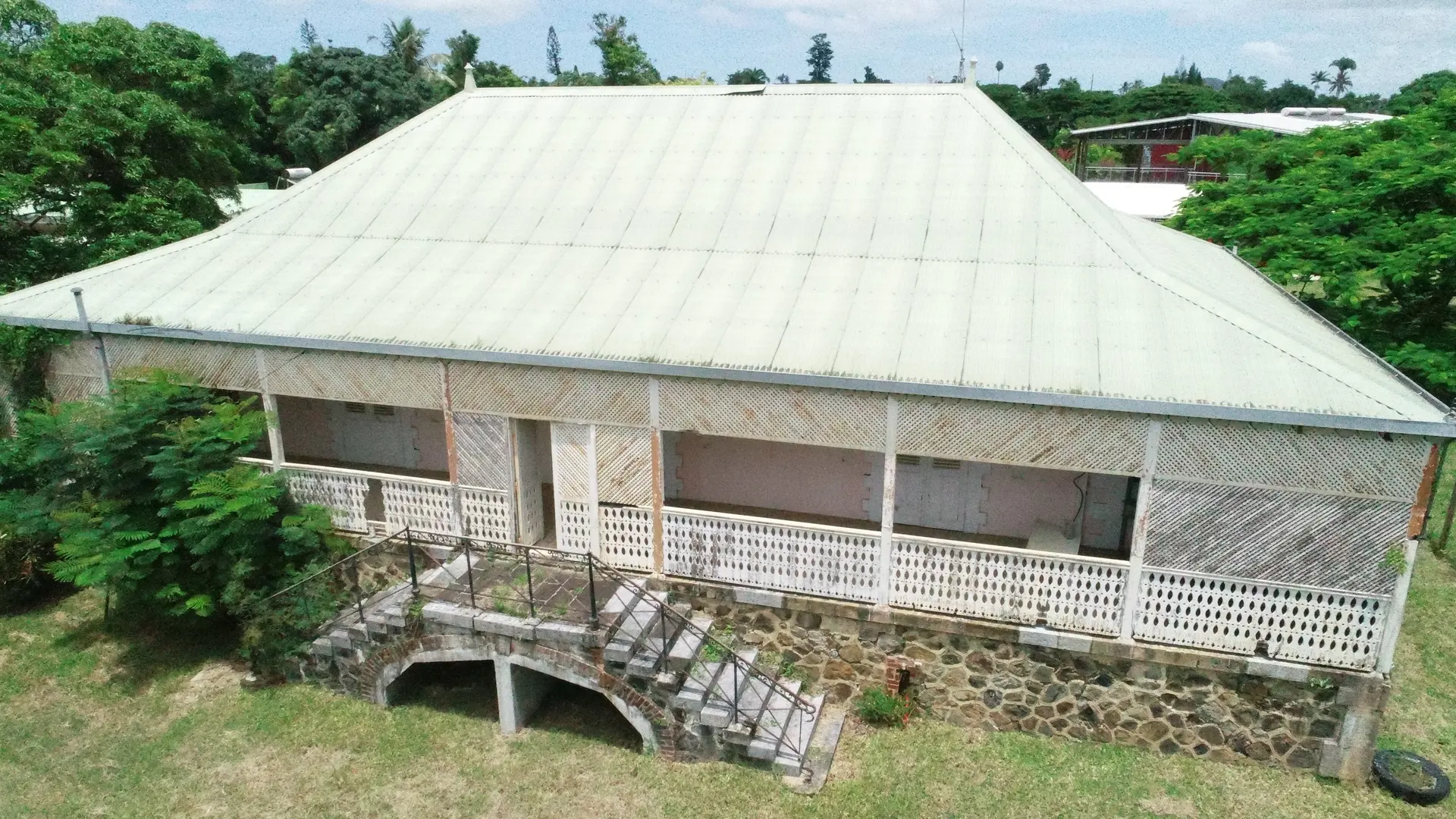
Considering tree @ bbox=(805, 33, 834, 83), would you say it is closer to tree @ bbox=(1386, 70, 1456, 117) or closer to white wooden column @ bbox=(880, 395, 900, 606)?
tree @ bbox=(1386, 70, 1456, 117)

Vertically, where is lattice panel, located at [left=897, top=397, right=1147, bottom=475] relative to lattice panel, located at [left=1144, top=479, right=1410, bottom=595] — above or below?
above

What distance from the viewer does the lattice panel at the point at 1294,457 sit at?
26.6 feet

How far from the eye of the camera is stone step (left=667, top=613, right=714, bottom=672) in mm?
9539

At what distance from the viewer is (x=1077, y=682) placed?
9555mm

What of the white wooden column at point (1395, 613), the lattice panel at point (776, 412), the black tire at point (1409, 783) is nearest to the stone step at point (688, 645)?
the lattice panel at point (776, 412)

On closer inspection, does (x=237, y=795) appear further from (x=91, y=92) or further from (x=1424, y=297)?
(x=1424, y=297)

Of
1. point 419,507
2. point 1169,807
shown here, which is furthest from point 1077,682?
point 419,507

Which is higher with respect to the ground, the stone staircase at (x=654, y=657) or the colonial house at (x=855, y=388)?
the colonial house at (x=855, y=388)

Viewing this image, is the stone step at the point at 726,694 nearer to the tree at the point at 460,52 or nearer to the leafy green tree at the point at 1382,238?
the leafy green tree at the point at 1382,238

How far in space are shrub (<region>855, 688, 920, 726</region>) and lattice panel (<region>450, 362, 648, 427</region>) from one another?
4012 millimetres

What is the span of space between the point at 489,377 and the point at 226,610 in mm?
4806

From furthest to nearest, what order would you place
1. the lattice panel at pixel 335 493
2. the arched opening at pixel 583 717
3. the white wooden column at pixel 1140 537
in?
the lattice panel at pixel 335 493 → the arched opening at pixel 583 717 → the white wooden column at pixel 1140 537

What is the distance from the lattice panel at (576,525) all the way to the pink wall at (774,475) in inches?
83.7

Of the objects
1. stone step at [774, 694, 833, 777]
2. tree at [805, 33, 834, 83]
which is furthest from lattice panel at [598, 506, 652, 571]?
tree at [805, 33, 834, 83]
